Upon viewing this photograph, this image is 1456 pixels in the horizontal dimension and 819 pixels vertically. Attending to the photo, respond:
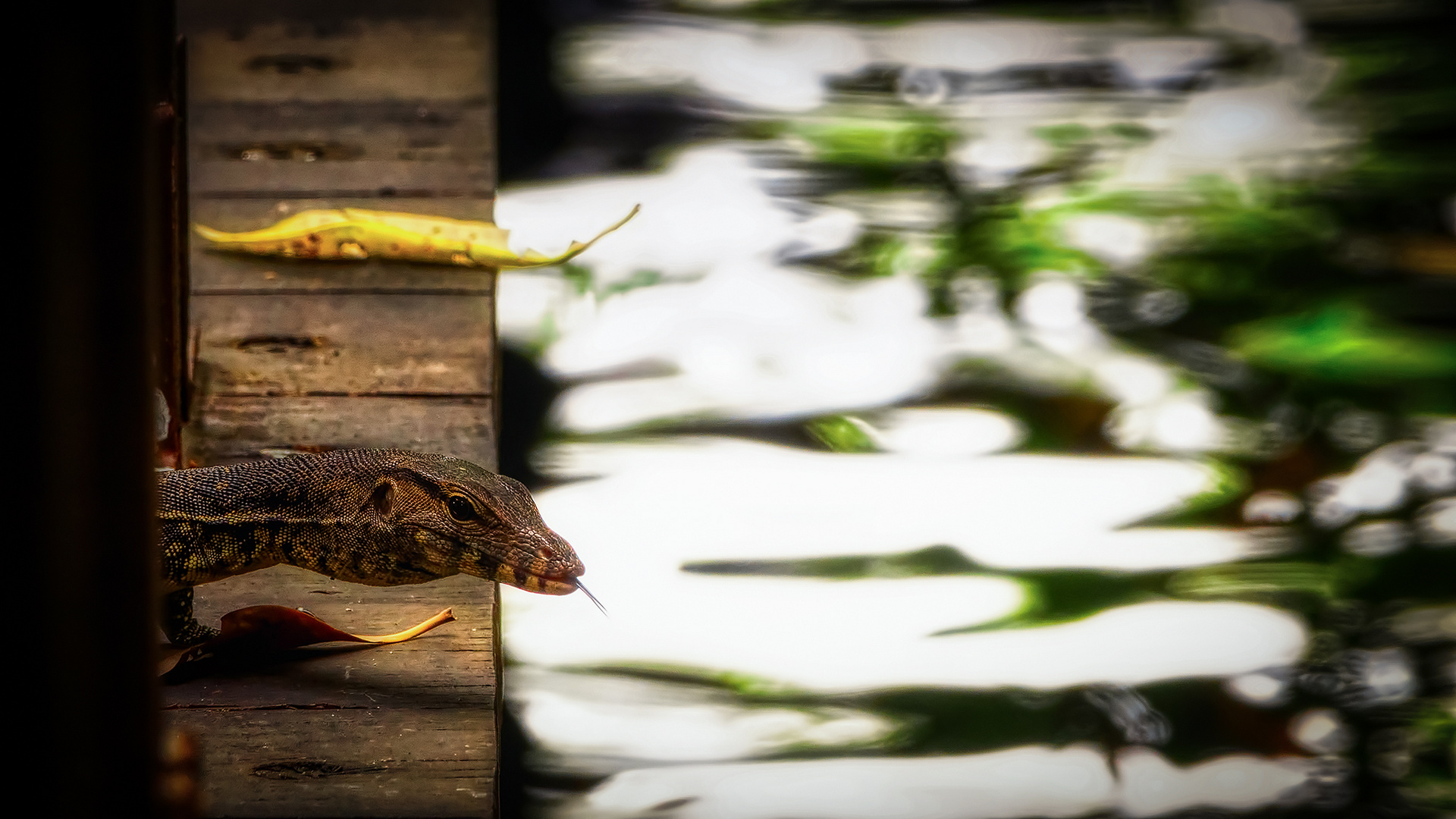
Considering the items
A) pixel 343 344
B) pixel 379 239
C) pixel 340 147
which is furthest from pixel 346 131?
pixel 343 344

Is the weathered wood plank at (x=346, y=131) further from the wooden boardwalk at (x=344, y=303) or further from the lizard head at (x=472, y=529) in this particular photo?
the lizard head at (x=472, y=529)

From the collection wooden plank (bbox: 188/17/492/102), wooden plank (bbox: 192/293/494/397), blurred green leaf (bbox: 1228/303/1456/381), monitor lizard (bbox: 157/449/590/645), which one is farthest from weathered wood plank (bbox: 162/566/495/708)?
blurred green leaf (bbox: 1228/303/1456/381)

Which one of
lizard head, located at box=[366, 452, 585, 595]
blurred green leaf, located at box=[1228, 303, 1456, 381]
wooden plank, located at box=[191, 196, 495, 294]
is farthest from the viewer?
blurred green leaf, located at box=[1228, 303, 1456, 381]

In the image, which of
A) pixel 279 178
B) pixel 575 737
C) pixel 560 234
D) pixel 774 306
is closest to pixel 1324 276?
pixel 774 306

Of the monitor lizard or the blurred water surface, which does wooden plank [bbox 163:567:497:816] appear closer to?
the monitor lizard

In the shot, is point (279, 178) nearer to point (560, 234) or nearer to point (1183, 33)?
point (560, 234)

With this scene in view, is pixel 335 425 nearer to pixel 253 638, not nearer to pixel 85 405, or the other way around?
pixel 253 638
